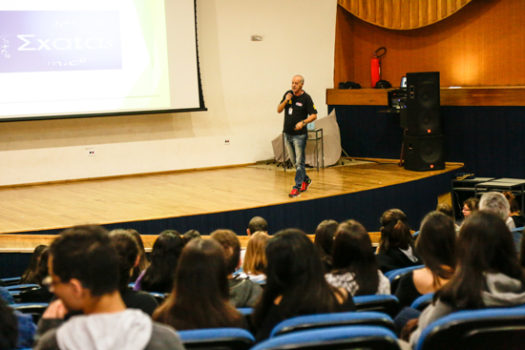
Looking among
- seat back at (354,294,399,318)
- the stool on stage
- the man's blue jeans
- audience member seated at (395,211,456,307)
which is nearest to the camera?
seat back at (354,294,399,318)

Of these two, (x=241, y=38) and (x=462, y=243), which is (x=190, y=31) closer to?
(x=241, y=38)

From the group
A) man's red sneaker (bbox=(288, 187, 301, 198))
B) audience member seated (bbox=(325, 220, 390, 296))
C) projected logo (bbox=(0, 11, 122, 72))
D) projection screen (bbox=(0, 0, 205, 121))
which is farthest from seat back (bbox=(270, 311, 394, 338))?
projected logo (bbox=(0, 11, 122, 72))

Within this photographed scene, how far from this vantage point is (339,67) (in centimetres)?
1033

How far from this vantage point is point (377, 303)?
234 cm

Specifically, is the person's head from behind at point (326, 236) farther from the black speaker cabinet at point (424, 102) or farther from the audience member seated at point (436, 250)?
the black speaker cabinet at point (424, 102)

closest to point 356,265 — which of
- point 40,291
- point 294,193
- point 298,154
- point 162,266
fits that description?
point 162,266

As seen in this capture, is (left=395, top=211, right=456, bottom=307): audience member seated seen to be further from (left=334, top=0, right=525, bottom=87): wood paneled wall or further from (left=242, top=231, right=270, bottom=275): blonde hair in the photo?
(left=334, top=0, right=525, bottom=87): wood paneled wall

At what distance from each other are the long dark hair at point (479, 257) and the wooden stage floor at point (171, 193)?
4328 millimetres

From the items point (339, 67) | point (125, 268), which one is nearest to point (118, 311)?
point (125, 268)

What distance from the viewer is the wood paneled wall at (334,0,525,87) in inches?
346

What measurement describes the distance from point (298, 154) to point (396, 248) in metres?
3.85

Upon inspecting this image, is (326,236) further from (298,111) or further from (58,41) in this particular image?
(58,41)

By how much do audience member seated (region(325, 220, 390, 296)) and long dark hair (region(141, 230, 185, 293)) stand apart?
741 mm

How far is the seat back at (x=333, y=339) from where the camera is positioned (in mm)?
1605
